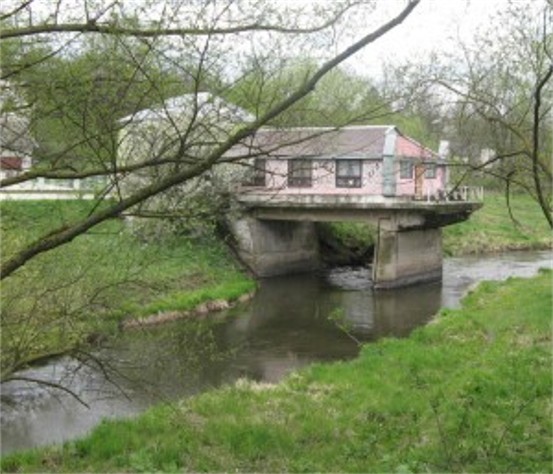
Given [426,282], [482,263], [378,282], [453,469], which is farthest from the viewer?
[482,263]

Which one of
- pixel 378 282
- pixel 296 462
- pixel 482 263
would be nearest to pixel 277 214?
pixel 378 282

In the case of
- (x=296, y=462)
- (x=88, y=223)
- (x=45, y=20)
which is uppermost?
(x=45, y=20)

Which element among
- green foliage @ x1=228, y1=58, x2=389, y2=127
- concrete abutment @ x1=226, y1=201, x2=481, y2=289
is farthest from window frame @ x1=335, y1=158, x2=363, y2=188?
green foliage @ x1=228, y1=58, x2=389, y2=127

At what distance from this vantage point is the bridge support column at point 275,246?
31.2 m

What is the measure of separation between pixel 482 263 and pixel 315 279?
28.7 ft

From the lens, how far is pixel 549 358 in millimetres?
12055

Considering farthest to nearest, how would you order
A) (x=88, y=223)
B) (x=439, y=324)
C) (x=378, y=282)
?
1. (x=378, y=282)
2. (x=439, y=324)
3. (x=88, y=223)

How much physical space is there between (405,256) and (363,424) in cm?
1940

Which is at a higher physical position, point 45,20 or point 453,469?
point 45,20

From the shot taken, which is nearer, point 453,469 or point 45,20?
point 45,20

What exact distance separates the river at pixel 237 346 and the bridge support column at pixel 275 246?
98cm

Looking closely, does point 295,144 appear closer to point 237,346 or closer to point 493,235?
point 237,346

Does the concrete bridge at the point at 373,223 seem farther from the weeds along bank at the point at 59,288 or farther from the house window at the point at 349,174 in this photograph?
the weeds along bank at the point at 59,288

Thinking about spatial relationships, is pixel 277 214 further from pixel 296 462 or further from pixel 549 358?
pixel 296 462
